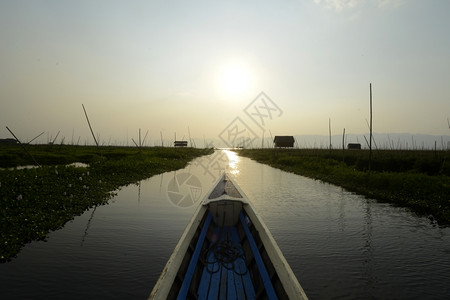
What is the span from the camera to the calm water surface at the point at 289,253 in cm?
550

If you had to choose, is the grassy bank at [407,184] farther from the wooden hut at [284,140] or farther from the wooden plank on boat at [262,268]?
the wooden hut at [284,140]

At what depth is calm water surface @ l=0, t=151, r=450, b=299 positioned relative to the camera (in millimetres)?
5496

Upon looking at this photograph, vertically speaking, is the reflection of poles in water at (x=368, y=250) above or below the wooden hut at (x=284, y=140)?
below

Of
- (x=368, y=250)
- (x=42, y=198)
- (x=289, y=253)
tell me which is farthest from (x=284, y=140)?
(x=289, y=253)

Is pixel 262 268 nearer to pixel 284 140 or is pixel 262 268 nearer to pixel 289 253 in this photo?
pixel 289 253

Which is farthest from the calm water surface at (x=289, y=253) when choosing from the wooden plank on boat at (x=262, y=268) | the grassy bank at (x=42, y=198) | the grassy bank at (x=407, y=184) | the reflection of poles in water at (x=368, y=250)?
the wooden plank on boat at (x=262, y=268)

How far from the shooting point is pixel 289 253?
7.39 m

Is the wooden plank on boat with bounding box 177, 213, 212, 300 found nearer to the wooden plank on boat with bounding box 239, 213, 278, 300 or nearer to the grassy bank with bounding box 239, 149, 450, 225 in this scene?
the wooden plank on boat with bounding box 239, 213, 278, 300

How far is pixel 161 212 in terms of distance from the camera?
11.9 meters

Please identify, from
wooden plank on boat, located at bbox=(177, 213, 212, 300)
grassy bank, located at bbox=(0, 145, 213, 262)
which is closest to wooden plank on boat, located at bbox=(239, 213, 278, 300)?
wooden plank on boat, located at bbox=(177, 213, 212, 300)

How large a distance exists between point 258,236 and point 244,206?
68.0 inches

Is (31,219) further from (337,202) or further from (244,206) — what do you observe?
(337,202)

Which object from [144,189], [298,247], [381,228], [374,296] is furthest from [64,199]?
[381,228]

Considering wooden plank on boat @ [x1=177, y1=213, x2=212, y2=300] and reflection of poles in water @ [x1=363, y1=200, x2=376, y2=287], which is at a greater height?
wooden plank on boat @ [x1=177, y1=213, x2=212, y2=300]
